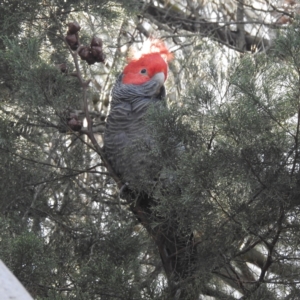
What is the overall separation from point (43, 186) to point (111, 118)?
0.38 m

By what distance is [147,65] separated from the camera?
9.21ft

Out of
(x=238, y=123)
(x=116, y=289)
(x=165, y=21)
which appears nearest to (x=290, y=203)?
(x=238, y=123)

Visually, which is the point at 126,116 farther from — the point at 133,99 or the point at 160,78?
the point at 160,78

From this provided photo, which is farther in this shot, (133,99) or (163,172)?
(133,99)

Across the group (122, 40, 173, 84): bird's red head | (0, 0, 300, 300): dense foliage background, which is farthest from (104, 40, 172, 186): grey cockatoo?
(0, 0, 300, 300): dense foliage background

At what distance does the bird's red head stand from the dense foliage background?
169 millimetres

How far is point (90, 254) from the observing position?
253cm

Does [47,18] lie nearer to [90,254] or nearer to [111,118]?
[111,118]

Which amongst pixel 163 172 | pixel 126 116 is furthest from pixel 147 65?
pixel 163 172

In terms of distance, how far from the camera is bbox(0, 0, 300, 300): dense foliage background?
1.89 metres

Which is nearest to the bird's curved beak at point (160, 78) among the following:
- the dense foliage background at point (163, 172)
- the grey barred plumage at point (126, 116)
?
the grey barred plumage at point (126, 116)

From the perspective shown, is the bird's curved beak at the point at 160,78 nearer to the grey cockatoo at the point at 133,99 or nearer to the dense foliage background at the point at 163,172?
the grey cockatoo at the point at 133,99

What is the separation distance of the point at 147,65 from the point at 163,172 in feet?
3.00

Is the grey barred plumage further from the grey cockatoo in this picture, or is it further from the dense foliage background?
the dense foliage background
